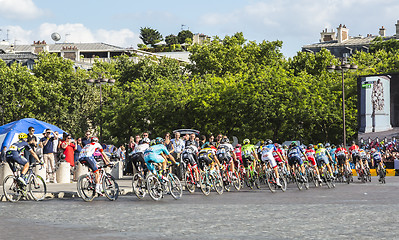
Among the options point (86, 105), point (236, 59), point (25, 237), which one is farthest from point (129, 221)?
point (236, 59)

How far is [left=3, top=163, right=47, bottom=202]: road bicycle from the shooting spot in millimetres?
20391

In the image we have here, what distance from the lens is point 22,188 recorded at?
20.5 metres

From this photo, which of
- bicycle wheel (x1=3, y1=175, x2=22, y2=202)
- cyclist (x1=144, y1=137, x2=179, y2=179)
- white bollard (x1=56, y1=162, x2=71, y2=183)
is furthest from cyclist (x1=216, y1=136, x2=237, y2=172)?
bicycle wheel (x1=3, y1=175, x2=22, y2=202)

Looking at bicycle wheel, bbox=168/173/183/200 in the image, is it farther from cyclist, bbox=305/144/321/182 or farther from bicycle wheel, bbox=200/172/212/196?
cyclist, bbox=305/144/321/182

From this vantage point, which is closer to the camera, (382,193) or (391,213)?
(391,213)

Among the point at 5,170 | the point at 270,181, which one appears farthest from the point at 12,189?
the point at 270,181

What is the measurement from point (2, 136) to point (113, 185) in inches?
782

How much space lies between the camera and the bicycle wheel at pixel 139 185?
21500 millimetres

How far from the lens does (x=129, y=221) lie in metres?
14.8

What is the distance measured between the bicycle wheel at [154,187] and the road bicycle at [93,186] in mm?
917

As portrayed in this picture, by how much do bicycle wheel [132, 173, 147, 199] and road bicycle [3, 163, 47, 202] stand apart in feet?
7.97

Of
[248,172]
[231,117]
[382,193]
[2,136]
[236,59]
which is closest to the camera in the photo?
[382,193]

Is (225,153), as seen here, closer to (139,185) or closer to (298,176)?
(298,176)

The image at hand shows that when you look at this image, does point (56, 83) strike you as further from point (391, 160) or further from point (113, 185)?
point (113, 185)
